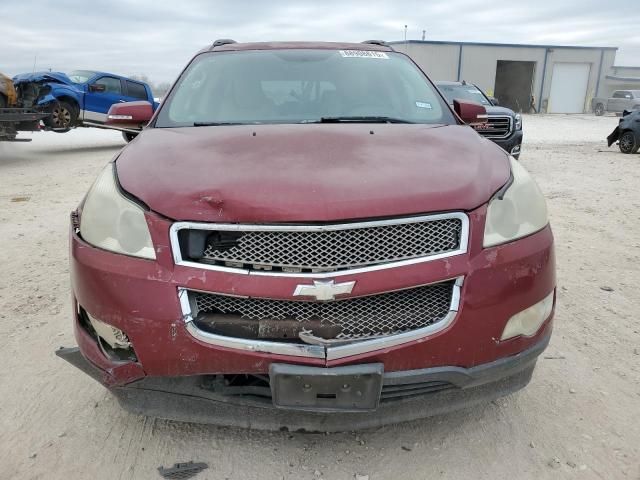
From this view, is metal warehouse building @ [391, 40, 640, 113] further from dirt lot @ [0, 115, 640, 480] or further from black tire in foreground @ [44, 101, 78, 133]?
dirt lot @ [0, 115, 640, 480]

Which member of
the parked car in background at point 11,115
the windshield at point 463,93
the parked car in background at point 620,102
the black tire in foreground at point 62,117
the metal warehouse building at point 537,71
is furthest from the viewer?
the metal warehouse building at point 537,71

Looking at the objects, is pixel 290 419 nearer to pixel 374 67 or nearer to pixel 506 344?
pixel 506 344

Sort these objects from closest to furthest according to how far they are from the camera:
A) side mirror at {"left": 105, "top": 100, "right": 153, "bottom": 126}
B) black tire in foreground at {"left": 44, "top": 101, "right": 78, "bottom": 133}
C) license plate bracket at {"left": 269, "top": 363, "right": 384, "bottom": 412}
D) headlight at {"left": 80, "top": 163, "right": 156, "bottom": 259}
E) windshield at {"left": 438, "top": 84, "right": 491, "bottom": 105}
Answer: license plate bracket at {"left": 269, "top": 363, "right": 384, "bottom": 412}
headlight at {"left": 80, "top": 163, "right": 156, "bottom": 259}
side mirror at {"left": 105, "top": 100, "right": 153, "bottom": 126}
windshield at {"left": 438, "top": 84, "right": 491, "bottom": 105}
black tire in foreground at {"left": 44, "top": 101, "right": 78, "bottom": 133}

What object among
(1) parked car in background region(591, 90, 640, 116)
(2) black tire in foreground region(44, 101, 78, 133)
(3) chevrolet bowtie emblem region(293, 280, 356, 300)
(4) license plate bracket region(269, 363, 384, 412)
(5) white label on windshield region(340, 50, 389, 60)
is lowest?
(1) parked car in background region(591, 90, 640, 116)

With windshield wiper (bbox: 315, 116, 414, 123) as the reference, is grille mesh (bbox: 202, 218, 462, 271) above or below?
below

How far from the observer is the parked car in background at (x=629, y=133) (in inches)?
494

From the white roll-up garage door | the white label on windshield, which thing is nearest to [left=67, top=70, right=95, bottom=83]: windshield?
the white label on windshield

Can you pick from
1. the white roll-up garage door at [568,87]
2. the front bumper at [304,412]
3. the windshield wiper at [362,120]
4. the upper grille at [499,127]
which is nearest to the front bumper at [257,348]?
the front bumper at [304,412]

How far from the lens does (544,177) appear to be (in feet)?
29.4

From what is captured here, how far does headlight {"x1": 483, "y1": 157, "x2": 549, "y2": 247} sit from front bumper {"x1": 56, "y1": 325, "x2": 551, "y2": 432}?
1.51 feet

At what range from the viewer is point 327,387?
1724 mm

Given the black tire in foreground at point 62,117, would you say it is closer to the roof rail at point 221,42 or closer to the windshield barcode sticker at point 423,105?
the roof rail at point 221,42

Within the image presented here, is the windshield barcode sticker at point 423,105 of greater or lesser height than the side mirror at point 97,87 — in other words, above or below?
above

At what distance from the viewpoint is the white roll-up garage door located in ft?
135
